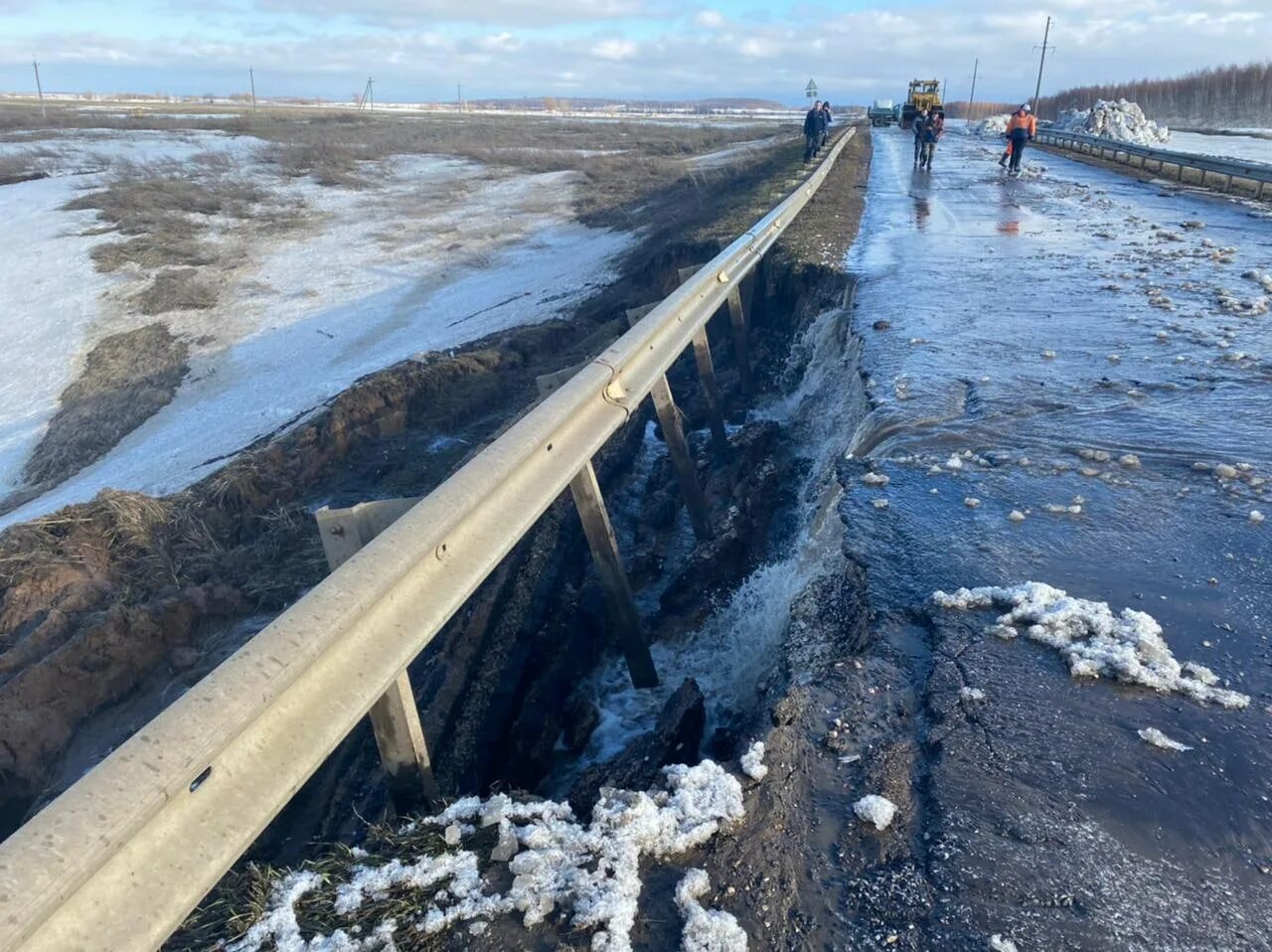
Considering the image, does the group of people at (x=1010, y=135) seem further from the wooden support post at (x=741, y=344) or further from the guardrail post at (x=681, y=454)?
the guardrail post at (x=681, y=454)

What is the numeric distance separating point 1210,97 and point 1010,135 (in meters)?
46.1

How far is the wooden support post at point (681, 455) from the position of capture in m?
6.20

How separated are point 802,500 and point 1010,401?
1727mm

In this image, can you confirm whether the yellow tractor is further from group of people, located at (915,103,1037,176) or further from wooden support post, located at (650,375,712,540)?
wooden support post, located at (650,375,712,540)

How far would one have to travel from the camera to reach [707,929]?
2.18 m

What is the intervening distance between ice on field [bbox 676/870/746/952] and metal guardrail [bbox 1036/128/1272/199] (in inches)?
734

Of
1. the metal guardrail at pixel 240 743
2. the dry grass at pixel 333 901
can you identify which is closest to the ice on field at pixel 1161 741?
the dry grass at pixel 333 901

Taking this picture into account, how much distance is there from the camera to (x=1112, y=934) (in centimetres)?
221

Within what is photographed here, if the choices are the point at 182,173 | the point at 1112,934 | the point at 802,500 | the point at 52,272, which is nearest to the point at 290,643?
the point at 1112,934

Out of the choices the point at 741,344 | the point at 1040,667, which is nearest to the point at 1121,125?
the point at 741,344

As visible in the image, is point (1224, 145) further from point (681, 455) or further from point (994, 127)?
point (681, 455)

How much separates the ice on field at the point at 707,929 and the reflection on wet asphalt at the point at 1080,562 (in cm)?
53

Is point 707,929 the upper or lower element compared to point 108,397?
upper

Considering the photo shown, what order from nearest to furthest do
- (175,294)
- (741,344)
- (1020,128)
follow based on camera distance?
(741,344)
(175,294)
(1020,128)
